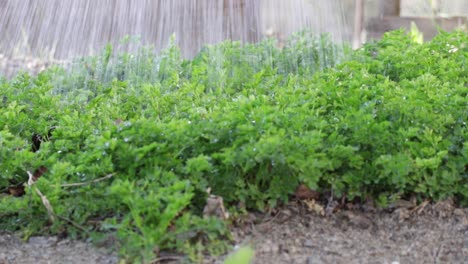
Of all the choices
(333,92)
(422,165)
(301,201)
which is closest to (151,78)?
(333,92)

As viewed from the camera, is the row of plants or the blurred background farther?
the blurred background

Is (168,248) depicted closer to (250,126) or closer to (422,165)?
(250,126)

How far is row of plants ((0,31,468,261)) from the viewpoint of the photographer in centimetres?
242

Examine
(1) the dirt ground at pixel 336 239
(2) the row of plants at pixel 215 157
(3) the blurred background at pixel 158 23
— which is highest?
(3) the blurred background at pixel 158 23

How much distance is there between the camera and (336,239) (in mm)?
2570

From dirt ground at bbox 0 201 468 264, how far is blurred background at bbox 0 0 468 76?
2.60m

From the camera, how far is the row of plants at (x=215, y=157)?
2.42 meters

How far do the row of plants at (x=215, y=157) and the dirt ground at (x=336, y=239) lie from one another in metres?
0.05

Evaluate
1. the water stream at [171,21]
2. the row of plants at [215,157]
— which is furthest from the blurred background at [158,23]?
the row of plants at [215,157]

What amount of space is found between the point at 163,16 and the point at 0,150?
2764mm

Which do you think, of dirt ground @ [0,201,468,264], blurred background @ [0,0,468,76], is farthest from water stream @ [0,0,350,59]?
dirt ground @ [0,201,468,264]

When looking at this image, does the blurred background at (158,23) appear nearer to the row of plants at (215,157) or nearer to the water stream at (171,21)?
the water stream at (171,21)

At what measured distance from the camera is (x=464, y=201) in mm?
2809

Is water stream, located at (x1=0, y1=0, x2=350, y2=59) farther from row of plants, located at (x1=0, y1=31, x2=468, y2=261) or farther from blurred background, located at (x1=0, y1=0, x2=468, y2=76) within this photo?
row of plants, located at (x1=0, y1=31, x2=468, y2=261)
